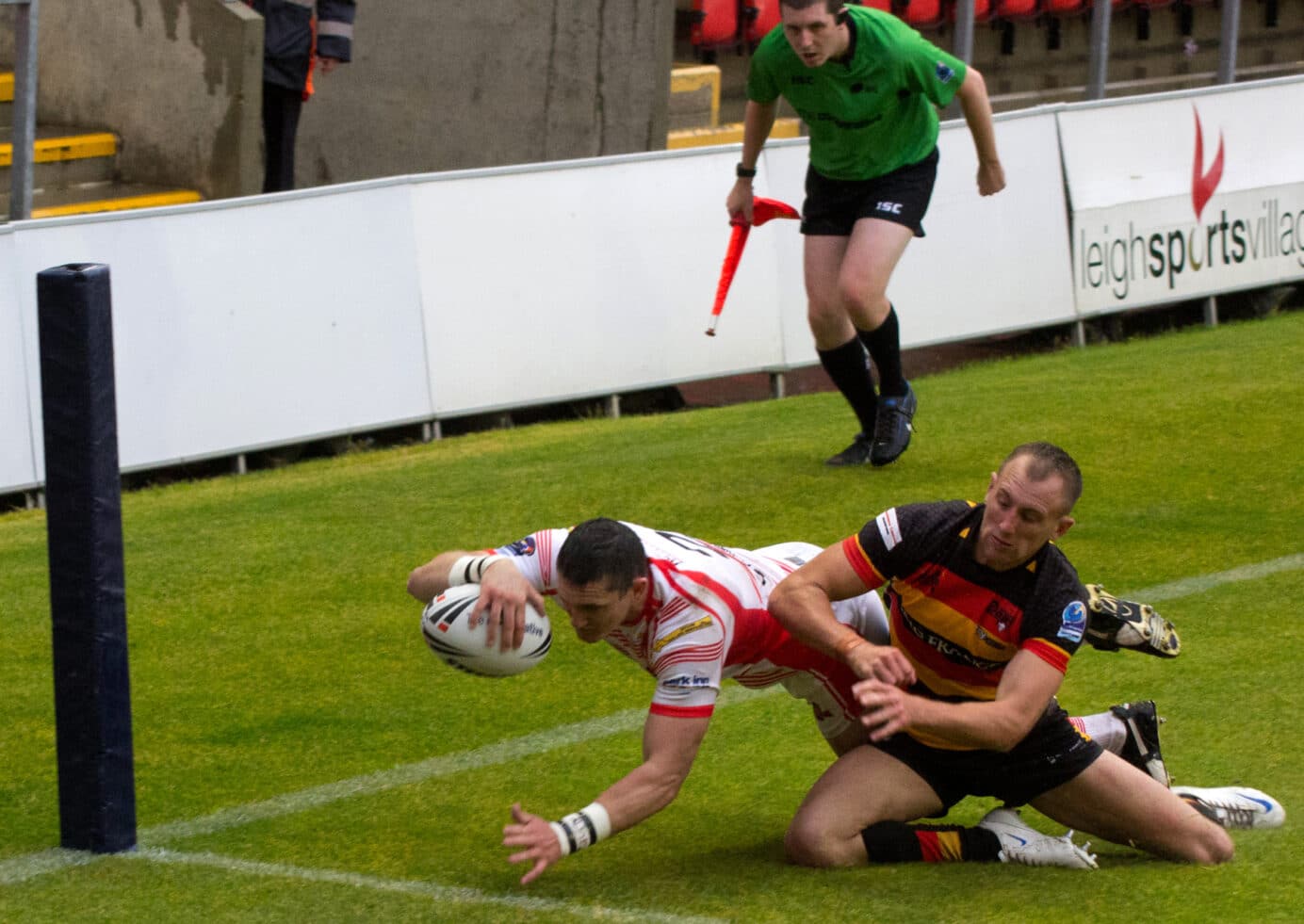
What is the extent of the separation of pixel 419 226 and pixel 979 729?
752 cm

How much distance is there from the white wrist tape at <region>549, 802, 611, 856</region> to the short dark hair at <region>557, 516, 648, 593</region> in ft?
1.73

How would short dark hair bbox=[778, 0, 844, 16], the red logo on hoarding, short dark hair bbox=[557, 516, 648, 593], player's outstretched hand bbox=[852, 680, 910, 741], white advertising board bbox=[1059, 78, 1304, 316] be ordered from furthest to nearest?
the red logo on hoarding
white advertising board bbox=[1059, 78, 1304, 316]
short dark hair bbox=[778, 0, 844, 16]
short dark hair bbox=[557, 516, 648, 593]
player's outstretched hand bbox=[852, 680, 910, 741]

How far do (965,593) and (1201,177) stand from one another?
11.1 metres

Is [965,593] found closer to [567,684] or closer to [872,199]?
[567,684]

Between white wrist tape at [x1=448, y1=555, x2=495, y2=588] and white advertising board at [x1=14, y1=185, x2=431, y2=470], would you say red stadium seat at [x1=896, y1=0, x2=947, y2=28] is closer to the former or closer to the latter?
white advertising board at [x1=14, y1=185, x2=431, y2=470]

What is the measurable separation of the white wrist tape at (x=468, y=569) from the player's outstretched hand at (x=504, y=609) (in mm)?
123

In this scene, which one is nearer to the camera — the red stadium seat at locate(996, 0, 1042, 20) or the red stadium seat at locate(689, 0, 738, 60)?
the red stadium seat at locate(689, 0, 738, 60)

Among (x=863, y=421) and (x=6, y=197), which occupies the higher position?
(x=6, y=197)

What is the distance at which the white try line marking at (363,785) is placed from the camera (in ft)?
17.0

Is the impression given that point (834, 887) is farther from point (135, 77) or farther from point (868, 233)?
point (135, 77)

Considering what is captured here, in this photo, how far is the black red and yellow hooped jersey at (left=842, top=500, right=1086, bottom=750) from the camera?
4.85 metres

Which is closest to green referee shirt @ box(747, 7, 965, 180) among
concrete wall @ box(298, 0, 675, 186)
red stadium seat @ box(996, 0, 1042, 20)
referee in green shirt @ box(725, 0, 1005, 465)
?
referee in green shirt @ box(725, 0, 1005, 465)

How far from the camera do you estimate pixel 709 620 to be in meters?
4.87

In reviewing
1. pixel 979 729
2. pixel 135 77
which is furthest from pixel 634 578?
pixel 135 77
